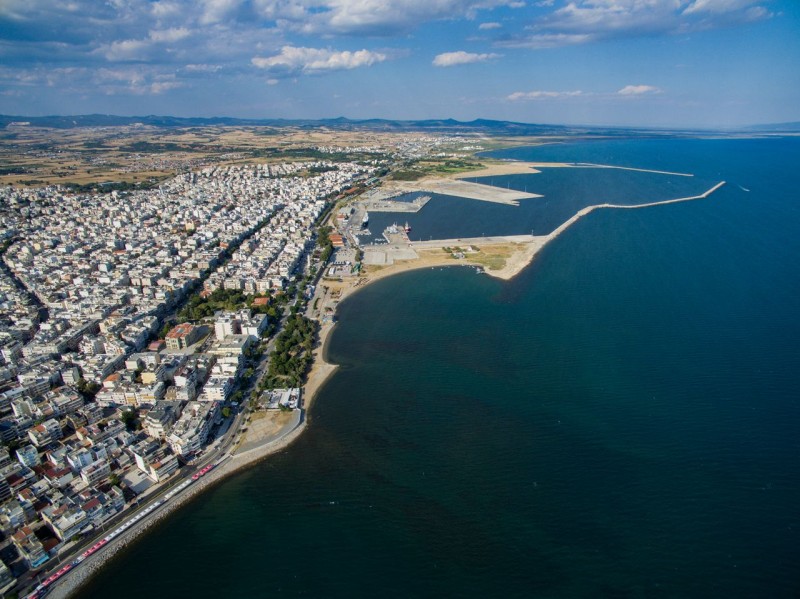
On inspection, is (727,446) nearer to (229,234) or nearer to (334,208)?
(229,234)

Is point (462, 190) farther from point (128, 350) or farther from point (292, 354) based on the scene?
point (128, 350)

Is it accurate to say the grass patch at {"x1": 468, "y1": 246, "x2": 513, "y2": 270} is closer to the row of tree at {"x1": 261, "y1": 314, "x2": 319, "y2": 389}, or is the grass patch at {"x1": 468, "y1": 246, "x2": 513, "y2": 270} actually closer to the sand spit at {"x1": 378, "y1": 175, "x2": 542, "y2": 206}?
the row of tree at {"x1": 261, "y1": 314, "x2": 319, "y2": 389}

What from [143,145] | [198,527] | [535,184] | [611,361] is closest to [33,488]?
[198,527]

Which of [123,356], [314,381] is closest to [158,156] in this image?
[123,356]

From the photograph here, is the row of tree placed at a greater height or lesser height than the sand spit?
lesser

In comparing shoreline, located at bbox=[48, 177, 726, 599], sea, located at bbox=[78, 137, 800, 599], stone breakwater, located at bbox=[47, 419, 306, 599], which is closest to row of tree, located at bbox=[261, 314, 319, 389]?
shoreline, located at bbox=[48, 177, 726, 599]

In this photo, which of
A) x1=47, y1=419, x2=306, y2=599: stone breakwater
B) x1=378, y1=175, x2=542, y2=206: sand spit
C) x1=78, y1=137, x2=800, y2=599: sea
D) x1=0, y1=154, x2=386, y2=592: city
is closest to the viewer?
x1=47, y1=419, x2=306, y2=599: stone breakwater
